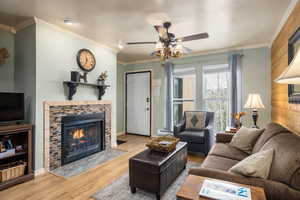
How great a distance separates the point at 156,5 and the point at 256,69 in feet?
9.84

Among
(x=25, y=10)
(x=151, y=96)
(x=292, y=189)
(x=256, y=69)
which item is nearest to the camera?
(x=292, y=189)

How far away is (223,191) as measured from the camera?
110 centimetres

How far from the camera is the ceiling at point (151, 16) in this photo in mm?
2119

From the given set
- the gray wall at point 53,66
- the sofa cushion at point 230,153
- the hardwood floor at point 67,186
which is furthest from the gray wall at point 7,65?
the sofa cushion at point 230,153

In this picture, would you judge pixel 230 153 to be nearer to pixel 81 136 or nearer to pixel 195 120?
pixel 195 120

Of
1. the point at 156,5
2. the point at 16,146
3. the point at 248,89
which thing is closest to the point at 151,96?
the point at 248,89

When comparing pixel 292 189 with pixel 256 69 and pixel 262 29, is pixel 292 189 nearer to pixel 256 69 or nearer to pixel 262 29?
pixel 262 29

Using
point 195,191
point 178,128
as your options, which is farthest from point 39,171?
point 178,128

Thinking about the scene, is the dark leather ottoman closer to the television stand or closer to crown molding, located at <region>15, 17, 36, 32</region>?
the television stand

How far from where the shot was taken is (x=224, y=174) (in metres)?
1.31

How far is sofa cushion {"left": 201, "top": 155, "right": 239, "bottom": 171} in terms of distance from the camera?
179 centimetres

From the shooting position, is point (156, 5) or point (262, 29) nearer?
point (156, 5)

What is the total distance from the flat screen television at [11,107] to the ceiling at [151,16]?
4.12ft

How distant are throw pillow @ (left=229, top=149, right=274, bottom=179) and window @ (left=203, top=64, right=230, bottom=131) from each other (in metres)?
2.90
